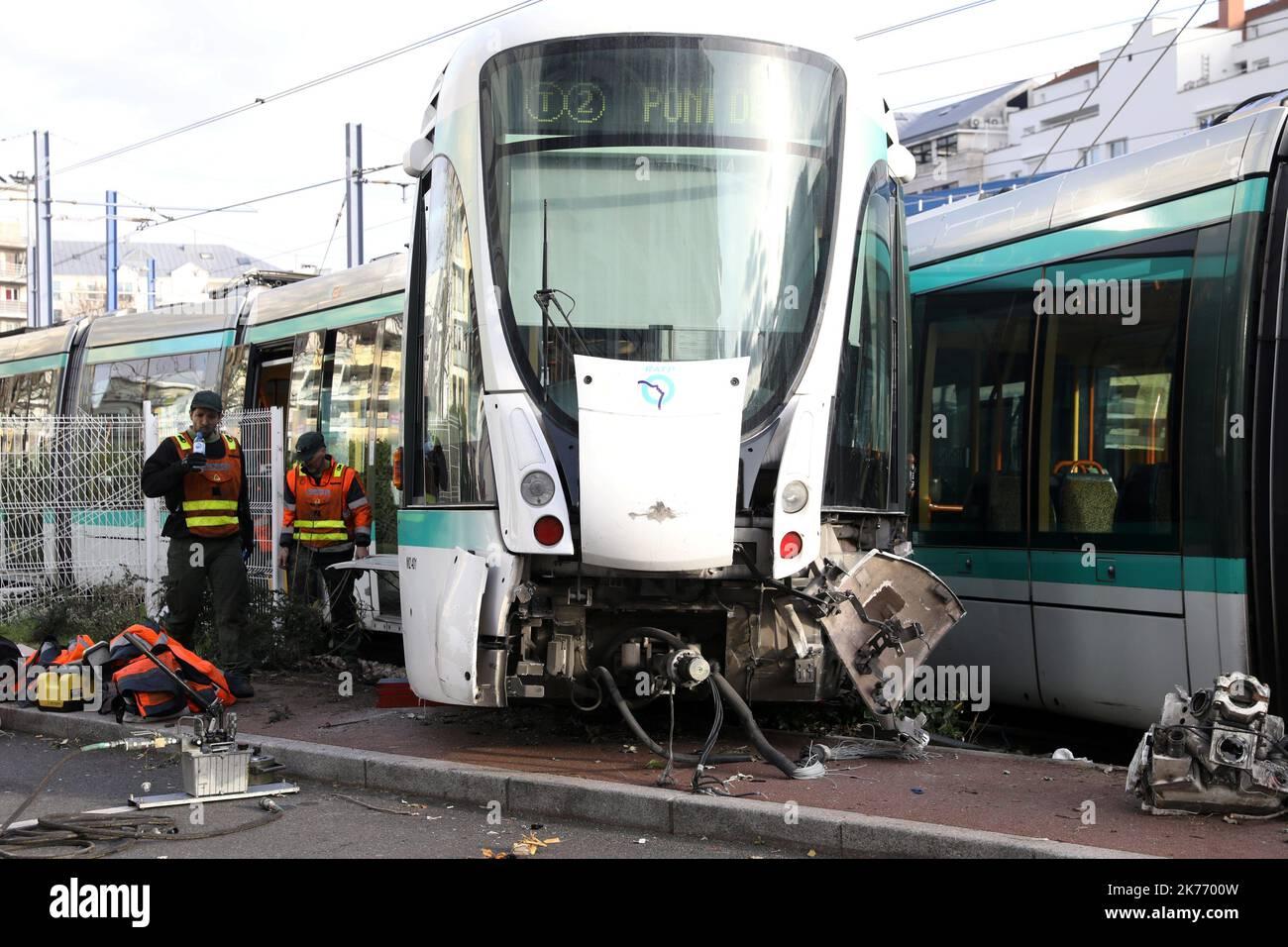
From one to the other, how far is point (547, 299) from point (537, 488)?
3.07 ft

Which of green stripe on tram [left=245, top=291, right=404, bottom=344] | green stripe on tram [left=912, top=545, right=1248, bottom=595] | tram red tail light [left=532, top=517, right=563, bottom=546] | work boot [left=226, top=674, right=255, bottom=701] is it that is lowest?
work boot [left=226, top=674, right=255, bottom=701]

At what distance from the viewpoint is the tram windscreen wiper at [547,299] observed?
7008mm

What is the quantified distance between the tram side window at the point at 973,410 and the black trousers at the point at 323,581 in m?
4.67

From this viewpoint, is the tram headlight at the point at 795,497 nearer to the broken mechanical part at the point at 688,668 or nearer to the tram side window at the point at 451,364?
the broken mechanical part at the point at 688,668

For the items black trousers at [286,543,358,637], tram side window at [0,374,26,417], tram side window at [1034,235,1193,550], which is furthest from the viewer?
tram side window at [0,374,26,417]

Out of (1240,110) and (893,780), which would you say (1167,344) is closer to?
(1240,110)

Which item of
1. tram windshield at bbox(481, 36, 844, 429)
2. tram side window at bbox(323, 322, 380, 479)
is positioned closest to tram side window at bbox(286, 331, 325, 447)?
tram side window at bbox(323, 322, 380, 479)

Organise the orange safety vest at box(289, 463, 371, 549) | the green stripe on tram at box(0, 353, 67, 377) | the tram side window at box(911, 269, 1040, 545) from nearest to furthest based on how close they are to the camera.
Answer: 1. the tram side window at box(911, 269, 1040, 545)
2. the orange safety vest at box(289, 463, 371, 549)
3. the green stripe on tram at box(0, 353, 67, 377)

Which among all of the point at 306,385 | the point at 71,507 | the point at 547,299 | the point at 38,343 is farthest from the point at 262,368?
the point at 547,299

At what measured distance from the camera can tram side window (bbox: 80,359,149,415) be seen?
673 inches

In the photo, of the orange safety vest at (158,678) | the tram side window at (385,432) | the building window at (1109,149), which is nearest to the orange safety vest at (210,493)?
the orange safety vest at (158,678)

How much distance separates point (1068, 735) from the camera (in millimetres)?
9258

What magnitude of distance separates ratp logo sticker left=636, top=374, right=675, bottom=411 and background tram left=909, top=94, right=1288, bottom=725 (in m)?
2.83

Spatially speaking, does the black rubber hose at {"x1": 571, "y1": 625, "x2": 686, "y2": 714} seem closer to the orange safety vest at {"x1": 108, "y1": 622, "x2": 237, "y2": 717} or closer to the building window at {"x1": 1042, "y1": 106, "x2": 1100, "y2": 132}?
the orange safety vest at {"x1": 108, "y1": 622, "x2": 237, "y2": 717}
